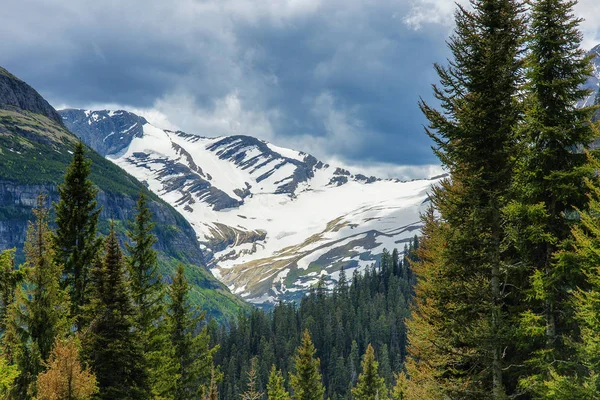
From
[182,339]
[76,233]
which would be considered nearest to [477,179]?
[76,233]

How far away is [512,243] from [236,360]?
135518 millimetres

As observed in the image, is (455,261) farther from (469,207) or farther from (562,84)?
(562,84)

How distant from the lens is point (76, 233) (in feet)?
81.4

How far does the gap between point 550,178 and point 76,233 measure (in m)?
22.3

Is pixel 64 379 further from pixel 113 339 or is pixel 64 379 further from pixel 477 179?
pixel 477 179

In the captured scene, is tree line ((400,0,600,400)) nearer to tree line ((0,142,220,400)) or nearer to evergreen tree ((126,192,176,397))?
tree line ((0,142,220,400))

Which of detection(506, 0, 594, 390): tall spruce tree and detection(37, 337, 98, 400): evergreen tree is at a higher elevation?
detection(506, 0, 594, 390): tall spruce tree

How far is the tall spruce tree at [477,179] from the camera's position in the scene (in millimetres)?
15250

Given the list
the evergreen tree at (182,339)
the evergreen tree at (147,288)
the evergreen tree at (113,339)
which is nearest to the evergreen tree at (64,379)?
the evergreen tree at (113,339)

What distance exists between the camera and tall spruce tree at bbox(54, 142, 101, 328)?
24438 millimetres

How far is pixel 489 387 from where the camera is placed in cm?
1672

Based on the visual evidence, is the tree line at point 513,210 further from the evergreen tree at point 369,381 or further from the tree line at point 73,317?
the evergreen tree at point 369,381

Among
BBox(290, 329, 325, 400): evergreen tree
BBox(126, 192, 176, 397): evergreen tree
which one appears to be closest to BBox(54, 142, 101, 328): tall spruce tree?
BBox(126, 192, 176, 397): evergreen tree

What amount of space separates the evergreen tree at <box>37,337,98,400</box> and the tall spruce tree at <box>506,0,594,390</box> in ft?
50.7
